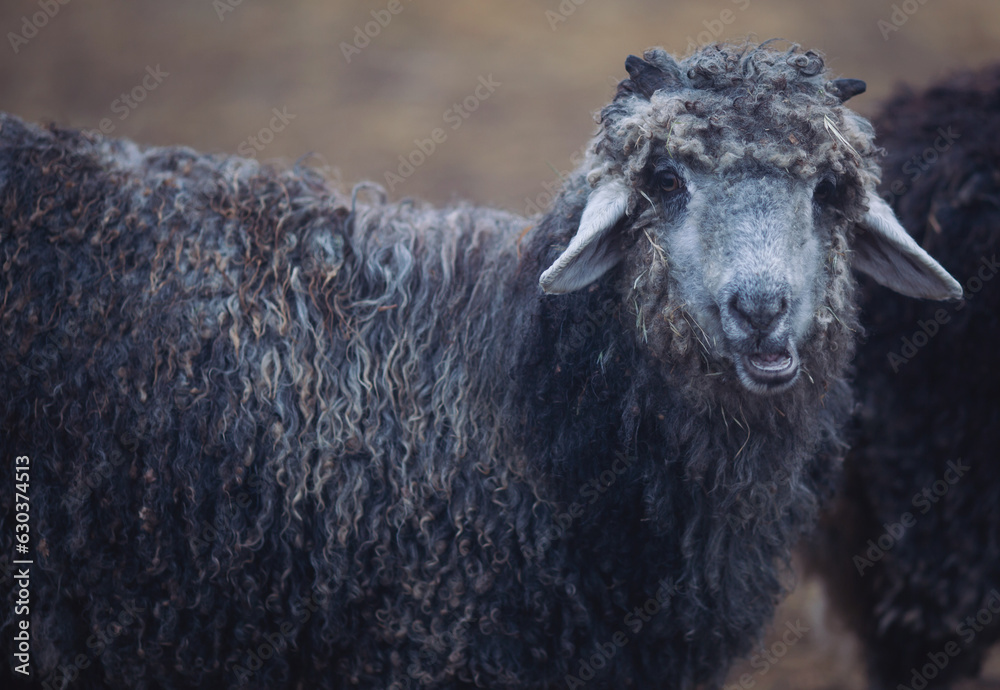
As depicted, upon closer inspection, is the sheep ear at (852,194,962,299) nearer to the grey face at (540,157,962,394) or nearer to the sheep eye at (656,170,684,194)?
the grey face at (540,157,962,394)

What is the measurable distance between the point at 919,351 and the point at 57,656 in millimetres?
4508

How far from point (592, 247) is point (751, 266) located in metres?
0.61

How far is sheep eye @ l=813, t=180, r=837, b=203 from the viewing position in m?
3.00

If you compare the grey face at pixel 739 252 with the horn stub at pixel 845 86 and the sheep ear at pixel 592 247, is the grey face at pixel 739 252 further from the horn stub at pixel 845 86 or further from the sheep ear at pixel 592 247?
the horn stub at pixel 845 86

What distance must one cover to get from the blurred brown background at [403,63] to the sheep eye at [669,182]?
315 inches

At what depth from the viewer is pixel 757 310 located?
108 inches

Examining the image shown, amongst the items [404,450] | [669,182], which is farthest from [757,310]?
[404,450]

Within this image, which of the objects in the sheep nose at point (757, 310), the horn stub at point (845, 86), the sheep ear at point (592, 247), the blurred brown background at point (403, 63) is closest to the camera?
the sheep nose at point (757, 310)

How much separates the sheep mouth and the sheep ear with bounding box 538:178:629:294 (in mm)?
654

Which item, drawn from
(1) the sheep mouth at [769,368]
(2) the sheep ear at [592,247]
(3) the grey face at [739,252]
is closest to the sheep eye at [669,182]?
(3) the grey face at [739,252]

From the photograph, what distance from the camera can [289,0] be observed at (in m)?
16.0

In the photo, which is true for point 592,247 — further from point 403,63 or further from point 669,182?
point 403,63

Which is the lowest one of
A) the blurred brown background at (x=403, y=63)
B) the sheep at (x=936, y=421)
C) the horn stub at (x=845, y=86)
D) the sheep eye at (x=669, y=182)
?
the sheep at (x=936, y=421)

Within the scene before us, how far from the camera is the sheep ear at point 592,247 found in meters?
2.93
